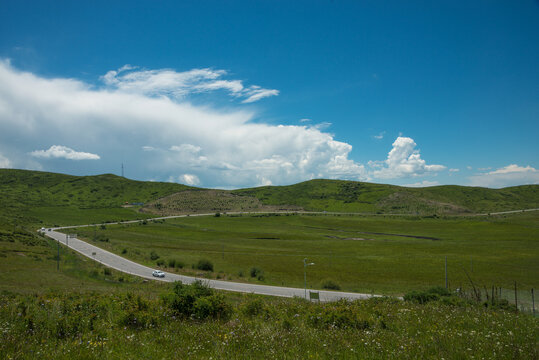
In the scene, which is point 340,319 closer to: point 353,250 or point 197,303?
point 197,303

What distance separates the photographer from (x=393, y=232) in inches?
5320

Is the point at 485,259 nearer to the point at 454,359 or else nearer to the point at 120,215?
the point at 454,359

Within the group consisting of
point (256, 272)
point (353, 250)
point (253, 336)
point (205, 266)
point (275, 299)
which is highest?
point (253, 336)

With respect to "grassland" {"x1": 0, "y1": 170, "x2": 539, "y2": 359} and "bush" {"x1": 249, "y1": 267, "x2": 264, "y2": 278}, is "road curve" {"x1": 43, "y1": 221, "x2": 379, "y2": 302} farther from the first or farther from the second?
"bush" {"x1": 249, "y1": 267, "x2": 264, "y2": 278}

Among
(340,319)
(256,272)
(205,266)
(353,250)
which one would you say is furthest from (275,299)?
(353,250)

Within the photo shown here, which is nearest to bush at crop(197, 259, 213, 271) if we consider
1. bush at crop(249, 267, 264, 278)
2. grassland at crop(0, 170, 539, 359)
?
grassland at crop(0, 170, 539, 359)

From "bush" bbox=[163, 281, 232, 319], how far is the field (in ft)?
129

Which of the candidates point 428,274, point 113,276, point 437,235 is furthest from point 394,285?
point 437,235

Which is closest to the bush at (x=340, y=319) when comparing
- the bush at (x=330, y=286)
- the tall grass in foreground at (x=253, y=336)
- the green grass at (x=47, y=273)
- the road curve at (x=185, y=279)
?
the tall grass in foreground at (x=253, y=336)

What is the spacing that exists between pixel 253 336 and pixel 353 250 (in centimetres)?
9123

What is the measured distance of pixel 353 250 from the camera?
9338cm

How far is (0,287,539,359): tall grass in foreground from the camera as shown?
6.41 meters

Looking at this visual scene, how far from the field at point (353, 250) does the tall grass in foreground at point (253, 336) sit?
130ft

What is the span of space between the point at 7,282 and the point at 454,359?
1572 inches
